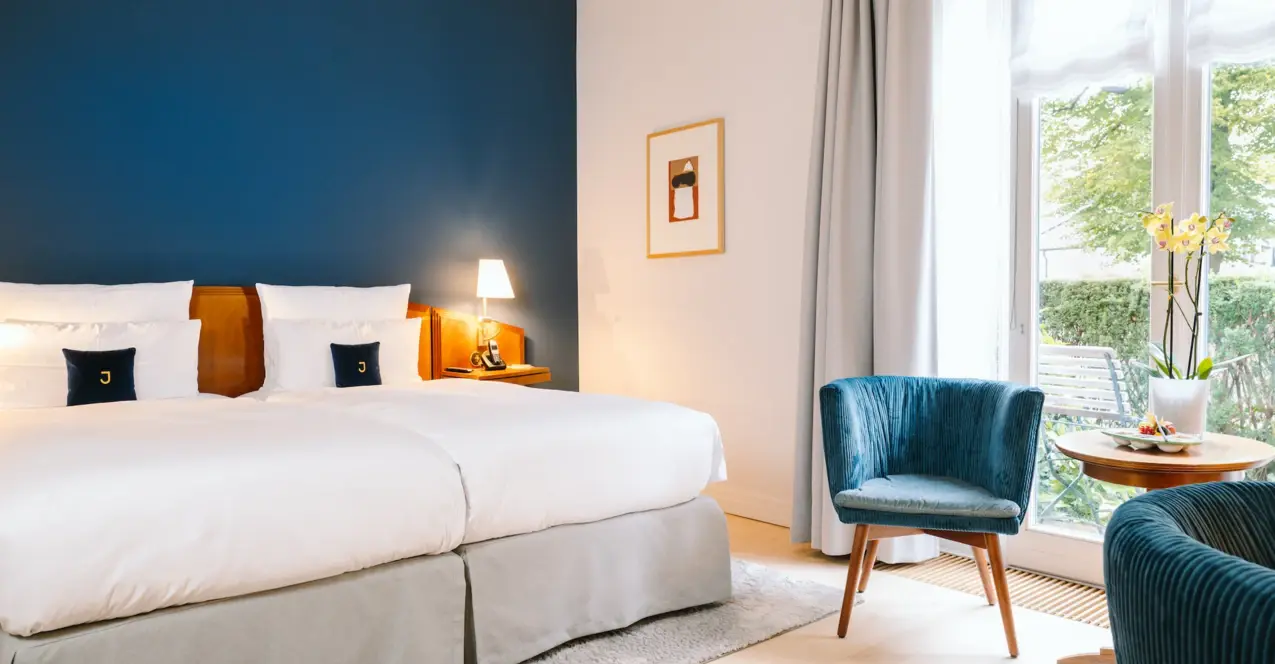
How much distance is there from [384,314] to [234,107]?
3.85 ft

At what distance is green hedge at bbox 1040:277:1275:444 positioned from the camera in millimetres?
2773

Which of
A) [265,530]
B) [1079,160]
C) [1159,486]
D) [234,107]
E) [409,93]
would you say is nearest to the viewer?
[265,530]

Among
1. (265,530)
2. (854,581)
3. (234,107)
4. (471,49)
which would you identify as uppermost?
(471,49)

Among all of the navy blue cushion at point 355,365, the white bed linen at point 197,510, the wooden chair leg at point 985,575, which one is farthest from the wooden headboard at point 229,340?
the wooden chair leg at point 985,575

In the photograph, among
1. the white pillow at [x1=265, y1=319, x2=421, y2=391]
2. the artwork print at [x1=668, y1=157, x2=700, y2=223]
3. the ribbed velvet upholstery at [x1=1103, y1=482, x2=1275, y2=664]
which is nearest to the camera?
the ribbed velvet upholstery at [x1=1103, y1=482, x2=1275, y2=664]

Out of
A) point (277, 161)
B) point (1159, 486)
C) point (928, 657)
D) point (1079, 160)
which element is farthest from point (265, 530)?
point (1079, 160)

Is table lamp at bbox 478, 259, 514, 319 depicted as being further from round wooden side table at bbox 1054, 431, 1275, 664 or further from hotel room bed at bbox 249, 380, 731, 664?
round wooden side table at bbox 1054, 431, 1275, 664

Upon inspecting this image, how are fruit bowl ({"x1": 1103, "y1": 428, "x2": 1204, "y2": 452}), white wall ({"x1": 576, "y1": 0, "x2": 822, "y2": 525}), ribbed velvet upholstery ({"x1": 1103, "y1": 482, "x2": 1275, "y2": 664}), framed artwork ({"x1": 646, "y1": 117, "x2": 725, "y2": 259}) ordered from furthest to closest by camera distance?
framed artwork ({"x1": 646, "y1": 117, "x2": 725, "y2": 259}) < white wall ({"x1": 576, "y1": 0, "x2": 822, "y2": 525}) < fruit bowl ({"x1": 1103, "y1": 428, "x2": 1204, "y2": 452}) < ribbed velvet upholstery ({"x1": 1103, "y1": 482, "x2": 1275, "y2": 664})

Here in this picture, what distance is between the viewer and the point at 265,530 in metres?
1.89

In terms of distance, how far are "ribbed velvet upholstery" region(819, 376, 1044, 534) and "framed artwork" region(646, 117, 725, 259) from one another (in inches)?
66.4

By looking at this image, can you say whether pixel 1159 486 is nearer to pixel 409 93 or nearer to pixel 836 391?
pixel 836 391

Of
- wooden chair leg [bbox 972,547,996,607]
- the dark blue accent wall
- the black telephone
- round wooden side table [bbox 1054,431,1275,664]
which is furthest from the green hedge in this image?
the dark blue accent wall

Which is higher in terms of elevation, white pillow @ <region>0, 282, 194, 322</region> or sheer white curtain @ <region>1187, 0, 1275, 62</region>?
sheer white curtain @ <region>1187, 0, 1275, 62</region>

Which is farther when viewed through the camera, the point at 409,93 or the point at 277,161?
the point at 409,93
